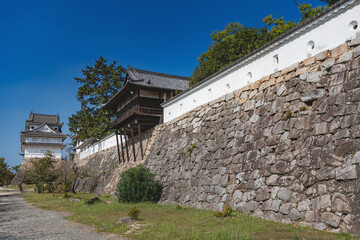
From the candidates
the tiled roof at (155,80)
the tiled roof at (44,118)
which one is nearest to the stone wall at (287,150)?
the tiled roof at (155,80)

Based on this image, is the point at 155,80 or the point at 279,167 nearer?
the point at 279,167

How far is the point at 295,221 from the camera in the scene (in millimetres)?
7707

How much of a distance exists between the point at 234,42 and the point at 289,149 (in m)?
15.4

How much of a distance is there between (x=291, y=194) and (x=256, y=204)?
1.47 m

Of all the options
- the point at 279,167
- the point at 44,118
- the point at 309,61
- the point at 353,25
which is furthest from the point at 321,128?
the point at 44,118

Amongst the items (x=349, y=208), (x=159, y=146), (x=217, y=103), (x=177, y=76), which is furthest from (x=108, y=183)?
(x=349, y=208)

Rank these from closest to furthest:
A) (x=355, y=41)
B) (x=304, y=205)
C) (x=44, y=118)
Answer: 1. (x=304, y=205)
2. (x=355, y=41)
3. (x=44, y=118)

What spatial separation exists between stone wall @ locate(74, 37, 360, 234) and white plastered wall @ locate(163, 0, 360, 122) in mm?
347

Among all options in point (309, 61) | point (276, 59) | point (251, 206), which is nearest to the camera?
point (251, 206)

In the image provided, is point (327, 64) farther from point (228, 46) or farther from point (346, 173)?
point (228, 46)

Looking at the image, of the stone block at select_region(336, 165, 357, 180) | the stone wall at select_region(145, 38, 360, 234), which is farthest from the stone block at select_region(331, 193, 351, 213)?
the stone block at select_region(336, 165, 357, 180)

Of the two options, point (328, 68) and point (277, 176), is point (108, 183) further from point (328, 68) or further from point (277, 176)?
point (328, 68)

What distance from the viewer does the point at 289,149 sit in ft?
29.4

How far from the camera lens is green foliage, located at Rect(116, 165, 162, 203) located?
1461 centimetres
